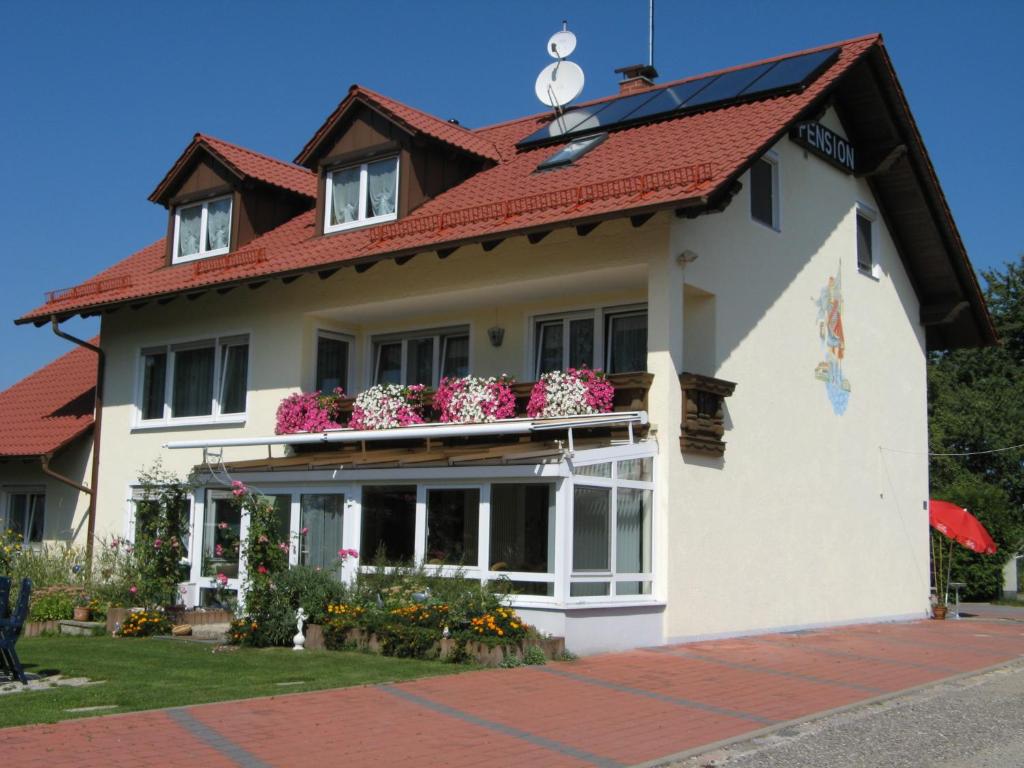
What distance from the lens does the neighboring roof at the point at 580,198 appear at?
1470 centimetres

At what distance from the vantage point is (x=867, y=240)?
2069 cm

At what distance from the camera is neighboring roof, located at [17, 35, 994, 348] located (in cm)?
1470

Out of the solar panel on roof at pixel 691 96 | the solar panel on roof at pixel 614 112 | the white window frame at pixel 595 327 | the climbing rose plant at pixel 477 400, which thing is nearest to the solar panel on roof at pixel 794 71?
the solar panel on roof at pixel 691 96

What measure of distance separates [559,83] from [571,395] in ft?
25.9

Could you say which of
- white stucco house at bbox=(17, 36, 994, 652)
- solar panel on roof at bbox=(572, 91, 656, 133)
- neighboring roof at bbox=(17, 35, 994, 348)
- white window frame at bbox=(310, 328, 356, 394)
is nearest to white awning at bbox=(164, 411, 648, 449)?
white stucco house at bbox=(17, 36, 994, 652)

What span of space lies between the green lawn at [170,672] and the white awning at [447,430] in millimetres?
3360

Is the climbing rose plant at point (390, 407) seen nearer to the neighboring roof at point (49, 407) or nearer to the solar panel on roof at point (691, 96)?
the solar panel on roof at point (691, 96)

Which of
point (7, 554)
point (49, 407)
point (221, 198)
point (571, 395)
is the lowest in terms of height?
point (7, 554)

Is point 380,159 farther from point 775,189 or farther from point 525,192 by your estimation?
point 775,189

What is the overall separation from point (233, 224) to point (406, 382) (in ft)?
15.8

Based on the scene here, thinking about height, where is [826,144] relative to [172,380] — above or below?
above

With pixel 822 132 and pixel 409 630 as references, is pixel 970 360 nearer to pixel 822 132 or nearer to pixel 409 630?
pixel 822 132

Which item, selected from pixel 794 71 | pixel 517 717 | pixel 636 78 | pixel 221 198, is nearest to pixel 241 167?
pixel 221 198

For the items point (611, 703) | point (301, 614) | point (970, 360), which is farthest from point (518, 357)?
point (970, 360)
